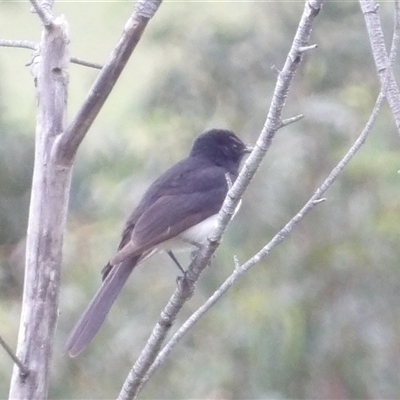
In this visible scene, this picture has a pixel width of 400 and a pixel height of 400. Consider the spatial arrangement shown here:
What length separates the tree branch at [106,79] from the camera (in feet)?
8.31

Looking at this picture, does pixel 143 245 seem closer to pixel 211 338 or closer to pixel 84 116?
pixel 84 116

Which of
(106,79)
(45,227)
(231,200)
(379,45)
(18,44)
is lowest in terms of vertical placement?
(231,200)

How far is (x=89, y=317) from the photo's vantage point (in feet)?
10.7

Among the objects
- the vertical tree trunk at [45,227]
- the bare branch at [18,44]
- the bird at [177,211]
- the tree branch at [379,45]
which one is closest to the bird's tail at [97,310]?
the bird at [177,211]

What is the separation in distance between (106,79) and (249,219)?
103 inches

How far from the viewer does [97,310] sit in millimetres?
3316

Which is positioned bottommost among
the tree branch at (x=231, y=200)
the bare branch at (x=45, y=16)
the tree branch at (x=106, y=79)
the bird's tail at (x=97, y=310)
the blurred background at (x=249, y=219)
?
the blurred background at (x=249, y=219)

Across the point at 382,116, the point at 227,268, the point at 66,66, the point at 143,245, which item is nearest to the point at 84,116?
the point at 66,66

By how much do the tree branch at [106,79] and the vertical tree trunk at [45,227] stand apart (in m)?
0.05

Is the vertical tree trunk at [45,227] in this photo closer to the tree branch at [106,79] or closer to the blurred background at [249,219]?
the tree branch at [106,79]

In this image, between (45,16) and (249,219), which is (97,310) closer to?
(45,16)

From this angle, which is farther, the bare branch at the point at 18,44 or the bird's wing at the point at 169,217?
the bird's wing at the point at 169,217

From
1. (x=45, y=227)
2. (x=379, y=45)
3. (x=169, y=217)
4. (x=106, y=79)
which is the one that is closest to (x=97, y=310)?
(x=45, y=227)

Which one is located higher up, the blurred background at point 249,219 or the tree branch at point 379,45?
the tree branch at point 379,45
